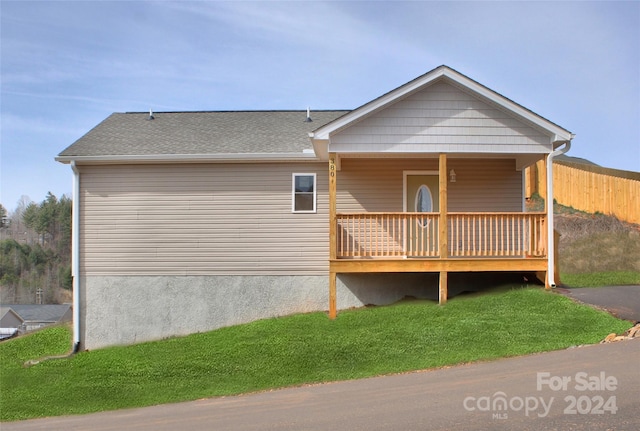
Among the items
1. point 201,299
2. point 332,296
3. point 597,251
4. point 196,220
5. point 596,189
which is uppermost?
point 596,189

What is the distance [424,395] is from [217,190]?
27.2ft

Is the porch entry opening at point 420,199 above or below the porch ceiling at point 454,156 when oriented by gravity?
below

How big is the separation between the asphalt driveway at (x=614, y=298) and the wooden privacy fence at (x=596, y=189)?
22.6 ft

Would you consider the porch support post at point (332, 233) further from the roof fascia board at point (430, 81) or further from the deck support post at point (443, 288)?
the deck support post at point (443, 288)

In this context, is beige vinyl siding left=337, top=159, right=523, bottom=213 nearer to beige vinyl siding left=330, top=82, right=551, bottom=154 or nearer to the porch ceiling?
the porch ceiling

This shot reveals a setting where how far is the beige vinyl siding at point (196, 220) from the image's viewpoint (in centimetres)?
1534

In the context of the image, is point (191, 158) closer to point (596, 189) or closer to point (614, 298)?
point (614, 298)

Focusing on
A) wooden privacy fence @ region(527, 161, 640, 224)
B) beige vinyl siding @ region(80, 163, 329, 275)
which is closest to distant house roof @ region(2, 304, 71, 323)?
beige vinyl siding @ region(80, 163, 329, 275)

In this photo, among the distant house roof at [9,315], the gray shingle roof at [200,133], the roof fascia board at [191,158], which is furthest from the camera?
the distant house roof at [9,315]

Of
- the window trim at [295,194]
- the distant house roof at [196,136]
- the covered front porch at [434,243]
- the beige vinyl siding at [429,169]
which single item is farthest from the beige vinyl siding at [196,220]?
the covered front porch at [434,243]

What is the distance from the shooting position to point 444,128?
45.7 feet

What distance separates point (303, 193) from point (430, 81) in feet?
13.0

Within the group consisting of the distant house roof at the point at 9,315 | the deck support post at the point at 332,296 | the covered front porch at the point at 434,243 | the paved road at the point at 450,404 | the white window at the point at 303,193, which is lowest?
the distant house roof at the point at 9,315

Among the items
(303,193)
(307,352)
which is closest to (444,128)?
(303,193)
